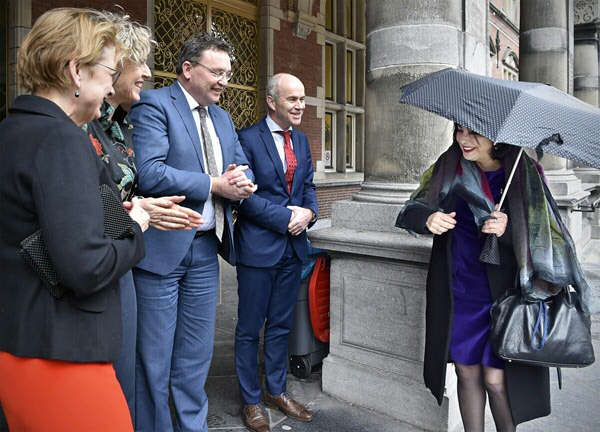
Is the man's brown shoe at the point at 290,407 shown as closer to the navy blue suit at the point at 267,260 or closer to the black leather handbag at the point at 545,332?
the navy blue suit at the point at 267,260

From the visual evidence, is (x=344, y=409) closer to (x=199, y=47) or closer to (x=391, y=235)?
(x=391, y=235)

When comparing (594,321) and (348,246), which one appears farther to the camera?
(594,321)

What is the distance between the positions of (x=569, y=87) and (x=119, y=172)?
7433 millimetres

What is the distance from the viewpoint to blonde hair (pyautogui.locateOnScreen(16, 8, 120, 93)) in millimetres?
1362

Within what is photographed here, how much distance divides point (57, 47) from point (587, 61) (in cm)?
1094

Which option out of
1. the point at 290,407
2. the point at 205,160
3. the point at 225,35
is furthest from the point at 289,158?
the point at 225,35

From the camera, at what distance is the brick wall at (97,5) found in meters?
6.13

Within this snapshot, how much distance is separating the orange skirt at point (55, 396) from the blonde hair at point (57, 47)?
2.31 feet

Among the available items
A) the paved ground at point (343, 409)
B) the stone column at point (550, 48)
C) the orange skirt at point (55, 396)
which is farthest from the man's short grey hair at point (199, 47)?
the stone column at point (550, 48)

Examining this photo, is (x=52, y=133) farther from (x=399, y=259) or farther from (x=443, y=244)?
(x=399, y=259)

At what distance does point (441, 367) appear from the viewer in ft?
7.54

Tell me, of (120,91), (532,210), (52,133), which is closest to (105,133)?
(120,91)

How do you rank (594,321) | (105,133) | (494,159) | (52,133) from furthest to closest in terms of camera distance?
(594,321)
(494,159)
(105,133)
(52,133)

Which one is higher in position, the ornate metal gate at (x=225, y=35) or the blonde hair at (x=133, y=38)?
the ornate metal gate at (x=225, y=35)
